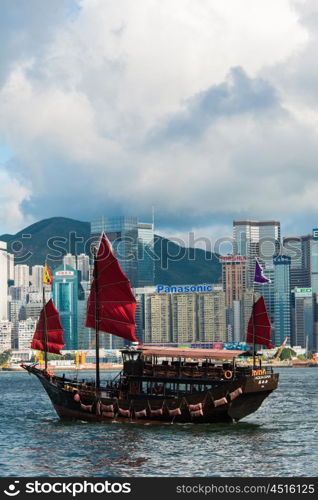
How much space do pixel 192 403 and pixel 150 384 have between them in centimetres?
338

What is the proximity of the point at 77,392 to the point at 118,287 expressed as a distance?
8.07m

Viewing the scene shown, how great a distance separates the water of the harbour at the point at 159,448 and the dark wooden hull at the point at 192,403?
705 millimetres

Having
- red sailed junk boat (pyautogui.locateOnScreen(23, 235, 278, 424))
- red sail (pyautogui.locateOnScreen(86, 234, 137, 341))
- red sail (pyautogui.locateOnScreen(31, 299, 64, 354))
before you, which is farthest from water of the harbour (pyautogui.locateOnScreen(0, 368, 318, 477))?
red sail (pyautogui.locateOnScreen(86, 234, 137, 341))

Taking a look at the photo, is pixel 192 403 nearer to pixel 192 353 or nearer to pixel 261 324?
pixel 192 353

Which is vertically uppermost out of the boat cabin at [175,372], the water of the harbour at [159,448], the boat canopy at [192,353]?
the boat canopy at [192,353]

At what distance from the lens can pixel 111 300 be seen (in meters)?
71.8

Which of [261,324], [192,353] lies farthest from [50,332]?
[261,324]

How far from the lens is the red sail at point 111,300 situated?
71.4 meters

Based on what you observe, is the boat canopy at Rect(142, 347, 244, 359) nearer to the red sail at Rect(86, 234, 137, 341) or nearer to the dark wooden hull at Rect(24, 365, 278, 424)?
the dark wooden hull at Rect(24, 365, 278, 424)

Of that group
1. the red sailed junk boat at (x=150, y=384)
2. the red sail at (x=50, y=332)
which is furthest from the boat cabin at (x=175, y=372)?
the red sail at (x=50, y=332)

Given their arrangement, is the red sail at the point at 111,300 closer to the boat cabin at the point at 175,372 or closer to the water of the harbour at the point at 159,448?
the boat cabin at the point at 175,372
